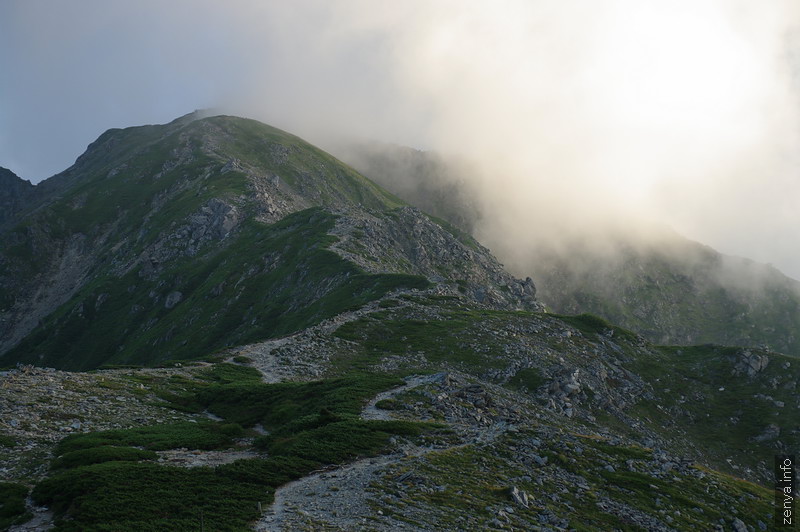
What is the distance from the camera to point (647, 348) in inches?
3971

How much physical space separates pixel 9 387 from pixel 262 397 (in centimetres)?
2199

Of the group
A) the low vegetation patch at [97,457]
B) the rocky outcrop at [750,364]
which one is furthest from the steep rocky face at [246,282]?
the low vegetation patch at [97,457]

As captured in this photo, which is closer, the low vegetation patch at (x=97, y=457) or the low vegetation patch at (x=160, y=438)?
the low vegetation patch at (x=97, y=457)

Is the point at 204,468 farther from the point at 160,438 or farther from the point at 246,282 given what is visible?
the point at 246,282

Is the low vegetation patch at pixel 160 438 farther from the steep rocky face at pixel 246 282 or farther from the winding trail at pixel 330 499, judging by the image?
the steep rocky face at pixel 246 282

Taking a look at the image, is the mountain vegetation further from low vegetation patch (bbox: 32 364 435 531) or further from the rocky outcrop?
the rocky outcrop

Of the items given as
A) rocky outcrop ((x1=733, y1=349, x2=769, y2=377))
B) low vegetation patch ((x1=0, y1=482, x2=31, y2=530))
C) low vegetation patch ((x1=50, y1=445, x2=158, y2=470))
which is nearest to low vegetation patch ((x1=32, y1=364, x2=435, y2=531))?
low vegetation patch ((x1=50, y1=445, x2=158, y2=470))

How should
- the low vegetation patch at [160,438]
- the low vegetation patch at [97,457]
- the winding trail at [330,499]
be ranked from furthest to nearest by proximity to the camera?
the low vegetation patch at [160,438] → the low vegetation patch at [97,457] → the winding trail at [330,499]

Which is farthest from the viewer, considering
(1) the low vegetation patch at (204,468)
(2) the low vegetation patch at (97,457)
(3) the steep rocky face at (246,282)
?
(3) the steep rocky face at (246,282)

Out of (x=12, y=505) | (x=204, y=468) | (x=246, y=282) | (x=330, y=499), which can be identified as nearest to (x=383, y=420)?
(x=330, y=499)

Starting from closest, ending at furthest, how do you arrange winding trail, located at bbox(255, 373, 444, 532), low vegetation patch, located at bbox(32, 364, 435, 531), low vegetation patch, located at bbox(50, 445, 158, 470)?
winding trail, located at bbox(255, 373, 444, 532)
low vegetation patch, located at bbox(32, 364, 435, 531)
low vegetation patch, located at bbox(50, 445, 158, 470)

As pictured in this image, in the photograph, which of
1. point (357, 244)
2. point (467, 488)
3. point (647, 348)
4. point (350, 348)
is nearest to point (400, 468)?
point (467, 488)

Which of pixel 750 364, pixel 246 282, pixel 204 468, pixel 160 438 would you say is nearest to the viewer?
pixel 204 468

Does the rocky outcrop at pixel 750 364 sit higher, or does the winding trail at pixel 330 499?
the rocky outcrop at pixel 750 364
